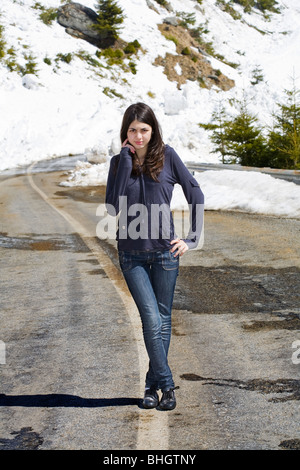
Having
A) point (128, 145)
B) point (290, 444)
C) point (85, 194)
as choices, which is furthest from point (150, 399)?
point (85, 194)

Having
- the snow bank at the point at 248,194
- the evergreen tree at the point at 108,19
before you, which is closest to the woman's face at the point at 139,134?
the snow bank at the point at 248,194

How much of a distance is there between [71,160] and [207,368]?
29898mm

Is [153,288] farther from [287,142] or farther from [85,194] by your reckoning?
[287,142]

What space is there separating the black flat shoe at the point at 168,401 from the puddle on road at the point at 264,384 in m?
0.48

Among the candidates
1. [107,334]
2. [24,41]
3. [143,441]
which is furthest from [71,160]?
[143,441]

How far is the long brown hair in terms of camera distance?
3246mm

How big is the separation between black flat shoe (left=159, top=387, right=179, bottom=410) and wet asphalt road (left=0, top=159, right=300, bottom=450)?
0.20 ft

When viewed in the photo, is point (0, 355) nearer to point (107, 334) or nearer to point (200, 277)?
point (107, 334)

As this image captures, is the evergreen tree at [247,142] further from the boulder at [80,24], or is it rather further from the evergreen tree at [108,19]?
the boulder at [80,24]

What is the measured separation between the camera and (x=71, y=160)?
1305 inches

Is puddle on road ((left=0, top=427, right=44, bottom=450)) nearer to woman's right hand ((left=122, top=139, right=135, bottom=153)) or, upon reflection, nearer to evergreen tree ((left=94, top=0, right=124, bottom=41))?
woman's right hand ((left=122, top=139, right=135, bottom=153))

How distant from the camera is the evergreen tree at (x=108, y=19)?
6325 cm

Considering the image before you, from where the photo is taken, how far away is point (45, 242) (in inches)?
413

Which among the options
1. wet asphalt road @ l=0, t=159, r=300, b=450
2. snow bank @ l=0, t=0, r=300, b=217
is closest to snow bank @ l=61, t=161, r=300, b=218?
snow bank @ l=0, t=0, r=300, b=217
